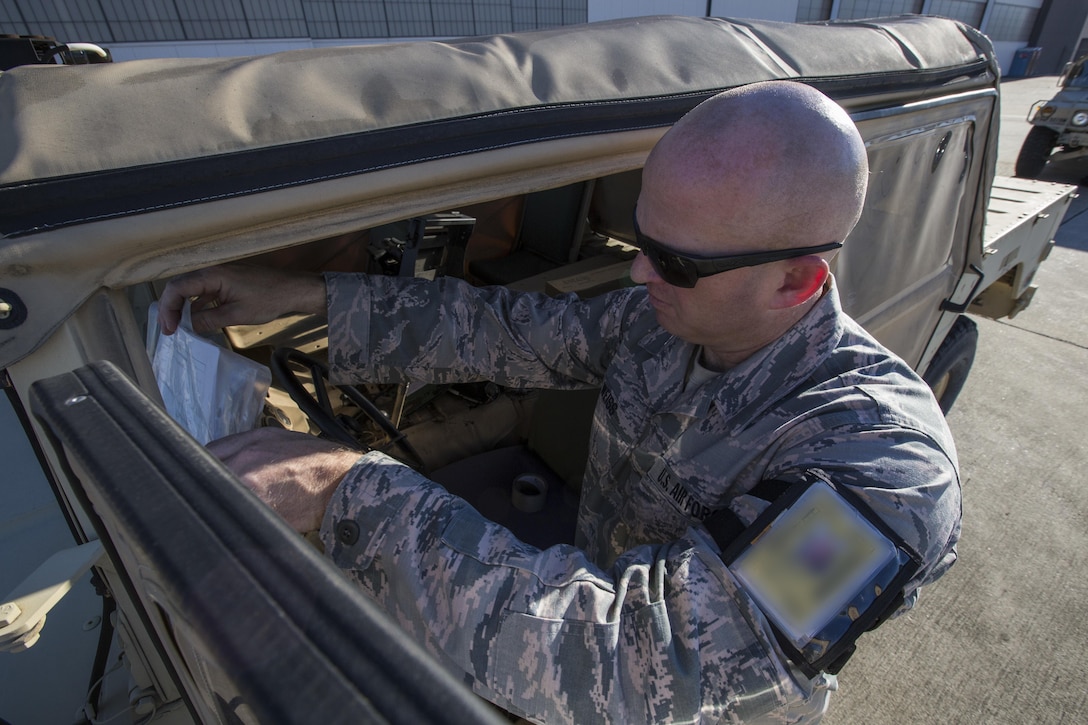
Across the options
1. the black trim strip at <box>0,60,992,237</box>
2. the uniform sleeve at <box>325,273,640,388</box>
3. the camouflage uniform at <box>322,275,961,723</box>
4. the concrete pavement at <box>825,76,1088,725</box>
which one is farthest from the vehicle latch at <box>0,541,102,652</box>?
the concrete pavement at <box>825,76,1088,725</box>

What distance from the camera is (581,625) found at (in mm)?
874

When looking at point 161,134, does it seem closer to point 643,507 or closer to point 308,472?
point 308,472

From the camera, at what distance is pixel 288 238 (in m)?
1.02

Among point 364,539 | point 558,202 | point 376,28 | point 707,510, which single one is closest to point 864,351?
point 707,510

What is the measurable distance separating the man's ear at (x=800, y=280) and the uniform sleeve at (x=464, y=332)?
459 millimetres

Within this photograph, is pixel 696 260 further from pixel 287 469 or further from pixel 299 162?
pixel 287 469

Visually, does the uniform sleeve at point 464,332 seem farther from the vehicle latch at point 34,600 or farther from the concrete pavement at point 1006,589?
the concrete pavement at point 1006,589

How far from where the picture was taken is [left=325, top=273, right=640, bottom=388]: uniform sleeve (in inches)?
55.5

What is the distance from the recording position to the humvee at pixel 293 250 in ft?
1.40

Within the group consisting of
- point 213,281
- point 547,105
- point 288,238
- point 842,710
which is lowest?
point 842,710

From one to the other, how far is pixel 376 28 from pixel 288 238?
1004 cm

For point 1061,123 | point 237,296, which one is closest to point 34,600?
point 237,296

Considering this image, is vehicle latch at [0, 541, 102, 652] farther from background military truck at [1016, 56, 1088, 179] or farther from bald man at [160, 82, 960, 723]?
background military truck at [1016, 56, 1088, 179]

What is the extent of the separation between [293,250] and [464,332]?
2.44 feet
